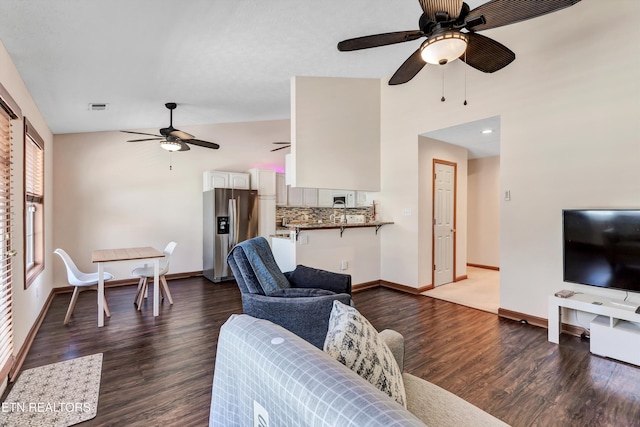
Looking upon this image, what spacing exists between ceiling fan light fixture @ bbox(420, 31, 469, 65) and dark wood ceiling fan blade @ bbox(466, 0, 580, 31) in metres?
0.12

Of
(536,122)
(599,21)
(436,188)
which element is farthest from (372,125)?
(599,21)

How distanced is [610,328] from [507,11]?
8.80 ft

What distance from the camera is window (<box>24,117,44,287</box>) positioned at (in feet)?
10.8

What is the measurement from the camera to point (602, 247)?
9.04 feet

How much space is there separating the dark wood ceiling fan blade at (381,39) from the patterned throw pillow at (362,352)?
6.87ft

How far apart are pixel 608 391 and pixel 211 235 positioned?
531 centimetres

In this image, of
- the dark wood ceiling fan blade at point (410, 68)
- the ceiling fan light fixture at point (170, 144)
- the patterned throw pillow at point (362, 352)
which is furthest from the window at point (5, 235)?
the dark wood ceiling fan blade at point (410, 68)

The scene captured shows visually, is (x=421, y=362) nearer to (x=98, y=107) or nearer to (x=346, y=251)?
(x=346, y=251)

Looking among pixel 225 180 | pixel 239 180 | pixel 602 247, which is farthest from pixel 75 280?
pixel 602 247

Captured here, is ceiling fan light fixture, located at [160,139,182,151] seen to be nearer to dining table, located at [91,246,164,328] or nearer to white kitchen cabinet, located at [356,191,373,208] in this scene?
dining table, located at [91,246,164,328]

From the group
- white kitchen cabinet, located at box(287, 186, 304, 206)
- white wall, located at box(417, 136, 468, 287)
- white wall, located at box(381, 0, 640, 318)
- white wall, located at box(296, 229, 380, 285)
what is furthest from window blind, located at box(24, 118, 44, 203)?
white wall, located at box(381, 0, 640, 318)

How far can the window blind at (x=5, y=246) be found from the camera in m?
2.09

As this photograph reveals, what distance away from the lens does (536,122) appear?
326cm

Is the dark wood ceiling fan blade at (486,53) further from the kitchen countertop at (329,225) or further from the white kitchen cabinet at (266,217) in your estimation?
the white kitchen cabinet at (266,217)
